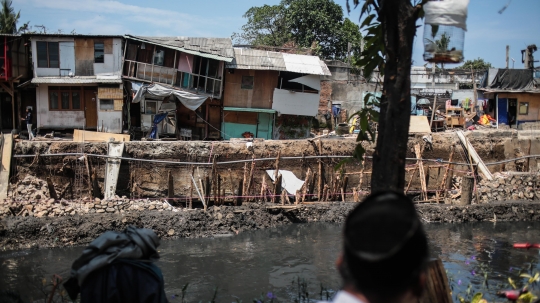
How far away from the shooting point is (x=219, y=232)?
577 inches

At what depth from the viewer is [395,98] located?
10.4 feet

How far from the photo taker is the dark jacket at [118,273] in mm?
2752

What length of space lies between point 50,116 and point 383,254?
77.4ft

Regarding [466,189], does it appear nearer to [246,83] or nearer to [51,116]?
[246,83]

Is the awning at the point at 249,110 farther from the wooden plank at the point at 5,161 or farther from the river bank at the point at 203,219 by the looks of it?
the wooden plank at the point at 5,161

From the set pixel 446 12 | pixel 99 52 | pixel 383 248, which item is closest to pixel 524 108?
pixel 99 52

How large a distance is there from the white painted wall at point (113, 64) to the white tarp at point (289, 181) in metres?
9.15

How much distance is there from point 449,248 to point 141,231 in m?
11.5

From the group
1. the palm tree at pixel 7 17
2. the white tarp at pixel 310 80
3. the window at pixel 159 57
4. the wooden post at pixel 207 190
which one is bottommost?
the wooden post at pixel 207 190

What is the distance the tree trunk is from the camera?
3.16 m

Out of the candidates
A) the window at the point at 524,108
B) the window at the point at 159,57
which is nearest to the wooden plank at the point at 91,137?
the window at the point at 159,57

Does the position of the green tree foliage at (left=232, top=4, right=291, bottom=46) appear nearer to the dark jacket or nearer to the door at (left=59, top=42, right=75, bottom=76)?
the door at (left=59, top=42, right=75, bottom=76)

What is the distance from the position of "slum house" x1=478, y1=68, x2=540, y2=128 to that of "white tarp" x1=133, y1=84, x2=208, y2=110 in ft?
53.5

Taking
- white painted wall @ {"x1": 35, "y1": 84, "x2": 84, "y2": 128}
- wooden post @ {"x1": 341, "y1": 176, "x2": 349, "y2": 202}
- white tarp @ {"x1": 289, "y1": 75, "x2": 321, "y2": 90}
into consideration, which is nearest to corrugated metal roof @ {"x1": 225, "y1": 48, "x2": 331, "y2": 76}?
white tarp @ {"x1": 289, "y1": 75, "x2": 321, "y2": 90}
